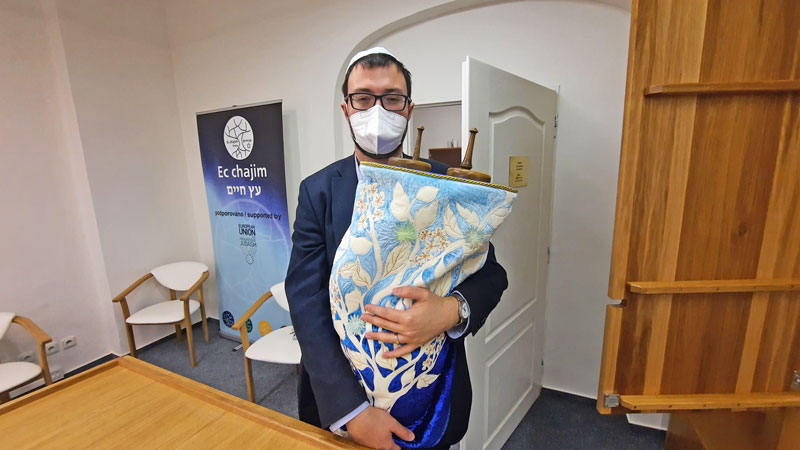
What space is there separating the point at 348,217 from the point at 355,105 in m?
0.29

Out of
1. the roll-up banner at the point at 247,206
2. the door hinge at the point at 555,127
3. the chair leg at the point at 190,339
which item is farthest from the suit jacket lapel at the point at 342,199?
the chair leg at the point at 190,339

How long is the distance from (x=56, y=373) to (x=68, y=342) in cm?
23

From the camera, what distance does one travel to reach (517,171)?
5.80 feet

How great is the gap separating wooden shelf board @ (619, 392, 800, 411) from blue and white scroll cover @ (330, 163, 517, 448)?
0.57 metres

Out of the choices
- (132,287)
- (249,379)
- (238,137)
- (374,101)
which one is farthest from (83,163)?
(374,101)

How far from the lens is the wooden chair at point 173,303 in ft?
9.16

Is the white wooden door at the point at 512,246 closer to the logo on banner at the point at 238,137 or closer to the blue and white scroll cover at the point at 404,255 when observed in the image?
the blue and white scroll cover at the point at 404,255

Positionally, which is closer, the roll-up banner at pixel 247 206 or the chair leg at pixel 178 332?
the roll-up banner at pixel 247 206

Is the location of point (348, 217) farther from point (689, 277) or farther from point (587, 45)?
point (587, 45)

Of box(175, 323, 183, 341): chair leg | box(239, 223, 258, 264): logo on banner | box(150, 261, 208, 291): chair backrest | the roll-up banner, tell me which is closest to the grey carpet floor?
box(175, 323, 183, 341): chair leg

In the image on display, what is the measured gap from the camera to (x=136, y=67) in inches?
121

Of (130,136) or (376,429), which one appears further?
(130,136)

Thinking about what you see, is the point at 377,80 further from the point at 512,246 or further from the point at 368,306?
the point at 512,246

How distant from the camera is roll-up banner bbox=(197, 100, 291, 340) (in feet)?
9.29
